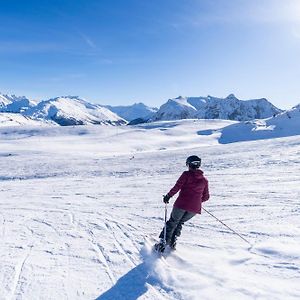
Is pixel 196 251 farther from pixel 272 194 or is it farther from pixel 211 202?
pixel 272 194

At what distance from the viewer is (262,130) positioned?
49438mm

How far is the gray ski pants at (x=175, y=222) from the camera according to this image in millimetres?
7422

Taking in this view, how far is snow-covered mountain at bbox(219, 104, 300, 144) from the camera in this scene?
156 ft

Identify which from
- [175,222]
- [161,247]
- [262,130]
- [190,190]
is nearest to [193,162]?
[190,190]

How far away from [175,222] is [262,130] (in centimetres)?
4416

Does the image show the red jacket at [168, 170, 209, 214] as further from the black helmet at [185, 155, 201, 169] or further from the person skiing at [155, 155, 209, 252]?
the black helmet at [185, 155, 201, 169]

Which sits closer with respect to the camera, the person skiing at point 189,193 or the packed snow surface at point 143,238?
the packed snow surface at point 143,238

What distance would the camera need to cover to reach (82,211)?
11570 millimetres

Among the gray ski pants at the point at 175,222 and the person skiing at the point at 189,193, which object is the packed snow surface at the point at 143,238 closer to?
the gray ski pants at the point at 175,222

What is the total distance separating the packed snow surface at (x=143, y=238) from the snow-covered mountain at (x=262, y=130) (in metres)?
27.3

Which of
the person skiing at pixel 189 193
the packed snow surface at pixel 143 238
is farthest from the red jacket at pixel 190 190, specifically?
the packed snow surface at pixel 143 238

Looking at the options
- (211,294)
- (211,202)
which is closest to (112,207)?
(211,202)

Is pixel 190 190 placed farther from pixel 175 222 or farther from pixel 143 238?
Result: pixel 143 238

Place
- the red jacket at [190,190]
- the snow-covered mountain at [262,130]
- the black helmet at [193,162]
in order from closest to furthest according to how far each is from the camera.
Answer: the black helmet at [193,162], the red jacket at [190,190], the snow-covered mountain at [262,130]
